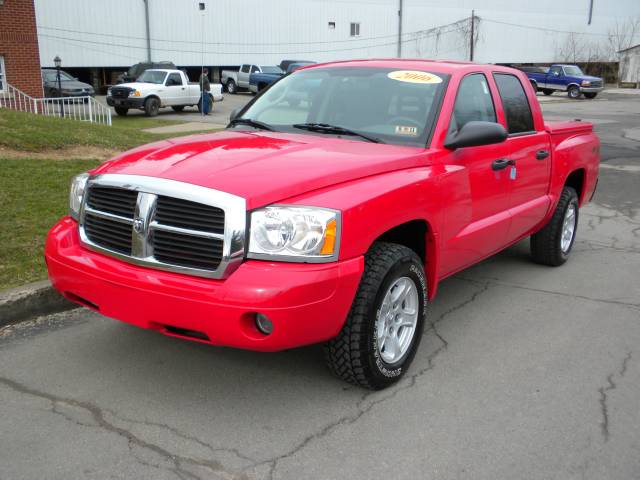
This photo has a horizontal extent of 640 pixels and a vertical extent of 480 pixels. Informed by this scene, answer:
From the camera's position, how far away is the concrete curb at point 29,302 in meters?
4.50

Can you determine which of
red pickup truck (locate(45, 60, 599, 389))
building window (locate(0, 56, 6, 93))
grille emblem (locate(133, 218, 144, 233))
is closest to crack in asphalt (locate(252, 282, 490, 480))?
red pickup truck (locate(45, 60, 599, 389))

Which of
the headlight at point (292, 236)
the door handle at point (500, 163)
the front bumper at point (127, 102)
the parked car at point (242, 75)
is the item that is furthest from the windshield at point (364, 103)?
the parked car at point (242, 75)

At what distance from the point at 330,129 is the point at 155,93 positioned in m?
21.1

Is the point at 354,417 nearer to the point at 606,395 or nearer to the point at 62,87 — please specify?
the point at 606,395

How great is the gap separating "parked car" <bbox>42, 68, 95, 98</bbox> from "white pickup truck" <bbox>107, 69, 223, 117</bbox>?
2.51 m

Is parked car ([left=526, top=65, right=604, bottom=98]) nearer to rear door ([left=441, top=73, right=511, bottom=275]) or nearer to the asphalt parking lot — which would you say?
rear door ([left=441, top=73, right=511, bottom=275])

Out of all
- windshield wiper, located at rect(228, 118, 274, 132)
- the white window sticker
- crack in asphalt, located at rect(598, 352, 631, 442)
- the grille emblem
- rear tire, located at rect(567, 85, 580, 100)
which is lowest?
rear tire, located at rect(567, 85, 580, 100)

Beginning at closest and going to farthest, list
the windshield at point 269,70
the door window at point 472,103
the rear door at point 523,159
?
the door window at point 472,103 → the rear door at point 523,159 → the windshield at point 269,70

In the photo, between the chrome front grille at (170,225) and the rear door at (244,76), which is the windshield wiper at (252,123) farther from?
the rear door at (244,76)

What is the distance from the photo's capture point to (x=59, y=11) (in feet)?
106

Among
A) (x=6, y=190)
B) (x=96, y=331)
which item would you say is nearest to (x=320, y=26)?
(x=6, y=190)

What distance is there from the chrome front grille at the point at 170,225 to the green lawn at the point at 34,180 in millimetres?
1832

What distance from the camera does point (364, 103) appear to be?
4.45 m

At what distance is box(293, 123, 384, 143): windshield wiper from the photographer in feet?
13.8
